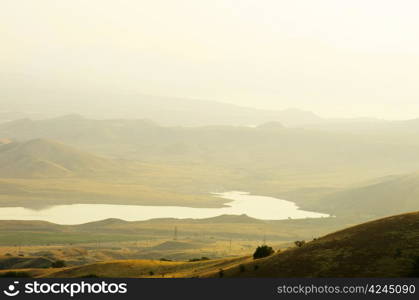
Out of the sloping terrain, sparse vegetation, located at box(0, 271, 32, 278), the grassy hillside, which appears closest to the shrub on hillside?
the grassy hillside

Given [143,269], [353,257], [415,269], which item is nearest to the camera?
[415,269]

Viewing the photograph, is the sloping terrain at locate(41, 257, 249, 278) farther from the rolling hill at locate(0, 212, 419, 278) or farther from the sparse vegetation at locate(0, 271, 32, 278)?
the sparse vegetation at locate(0, 271, 32, 278)

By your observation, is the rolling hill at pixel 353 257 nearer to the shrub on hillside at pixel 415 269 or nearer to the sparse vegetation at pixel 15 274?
the shrub on hillside at pixel 415 269

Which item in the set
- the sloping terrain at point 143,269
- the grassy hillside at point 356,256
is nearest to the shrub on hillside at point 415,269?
the grassy hillside at point 356,256

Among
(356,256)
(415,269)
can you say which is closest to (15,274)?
(356,256)

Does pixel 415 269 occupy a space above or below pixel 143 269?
below

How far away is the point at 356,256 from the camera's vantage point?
40.4 meters

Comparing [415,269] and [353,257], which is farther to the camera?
[353,257]

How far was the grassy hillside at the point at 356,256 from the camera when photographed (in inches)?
1516

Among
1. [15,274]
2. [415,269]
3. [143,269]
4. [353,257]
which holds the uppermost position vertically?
[353,257]

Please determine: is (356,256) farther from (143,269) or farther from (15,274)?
(15,274)

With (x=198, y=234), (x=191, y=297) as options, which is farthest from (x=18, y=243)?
(x=191, y=297)

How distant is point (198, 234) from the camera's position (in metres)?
181

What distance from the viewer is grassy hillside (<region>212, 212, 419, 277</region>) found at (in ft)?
126
